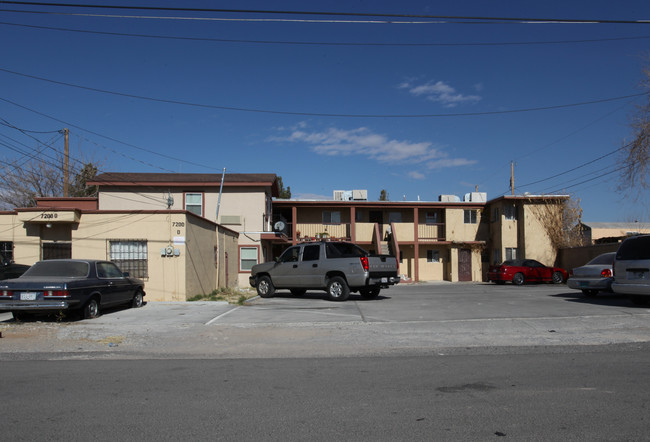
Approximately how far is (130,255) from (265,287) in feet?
14.9

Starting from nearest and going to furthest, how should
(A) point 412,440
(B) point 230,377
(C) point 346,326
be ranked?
(A) point 412,440 → (B) point 230,377 → (C) point 346,326

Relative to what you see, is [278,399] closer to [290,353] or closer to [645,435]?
[290,353]

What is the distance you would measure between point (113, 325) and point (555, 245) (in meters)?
28.8

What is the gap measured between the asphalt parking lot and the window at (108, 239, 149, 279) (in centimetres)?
276

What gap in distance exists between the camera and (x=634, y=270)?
40.4ft

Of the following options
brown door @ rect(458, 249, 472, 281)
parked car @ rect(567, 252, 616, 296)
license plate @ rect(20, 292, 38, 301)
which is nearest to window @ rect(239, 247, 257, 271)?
brown door @ rect(458, 249, 472, 281)

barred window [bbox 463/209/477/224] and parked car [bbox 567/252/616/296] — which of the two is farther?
barred window [bbox 463/209/477/224]

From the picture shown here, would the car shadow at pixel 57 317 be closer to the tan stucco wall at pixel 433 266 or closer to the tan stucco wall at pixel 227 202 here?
the tan stucco wall at pixel 227 202

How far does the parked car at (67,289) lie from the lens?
1069 centimetres

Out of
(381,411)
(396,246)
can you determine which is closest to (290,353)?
(381,411)

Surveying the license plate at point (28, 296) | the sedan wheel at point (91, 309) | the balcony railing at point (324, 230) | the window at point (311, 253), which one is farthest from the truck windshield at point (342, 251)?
the balcony railing at point (324, 230)

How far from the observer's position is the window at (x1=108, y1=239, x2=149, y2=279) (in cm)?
1622

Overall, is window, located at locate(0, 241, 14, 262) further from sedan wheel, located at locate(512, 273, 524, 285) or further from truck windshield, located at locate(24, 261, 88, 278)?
sedan wheel, located at locate(512, 273, 524, 285)

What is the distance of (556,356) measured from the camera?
7715 mm
